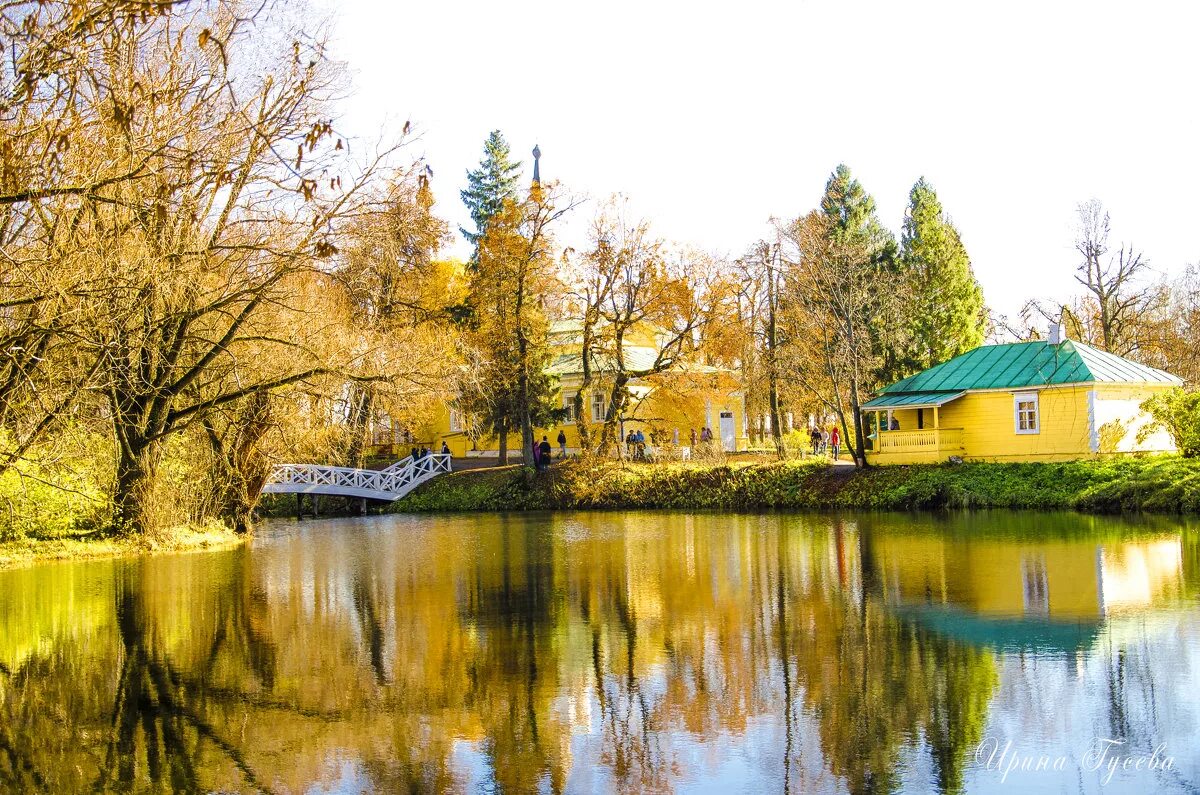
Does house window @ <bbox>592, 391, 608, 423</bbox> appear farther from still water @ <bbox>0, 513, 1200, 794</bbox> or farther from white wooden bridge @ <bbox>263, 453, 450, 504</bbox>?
still water @ <bbox>0, 513, 1200, 794</bbox>

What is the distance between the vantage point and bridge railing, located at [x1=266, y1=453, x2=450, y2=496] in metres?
40.1

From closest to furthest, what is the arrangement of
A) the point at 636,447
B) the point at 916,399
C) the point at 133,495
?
1. the point at 133,495
2. the point at 916,399
3. the point at 636,447

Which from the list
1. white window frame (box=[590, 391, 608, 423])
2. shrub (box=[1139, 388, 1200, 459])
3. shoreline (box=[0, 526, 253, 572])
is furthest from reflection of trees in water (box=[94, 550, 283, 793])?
white window frame (box=[590, 391, 608, 423])

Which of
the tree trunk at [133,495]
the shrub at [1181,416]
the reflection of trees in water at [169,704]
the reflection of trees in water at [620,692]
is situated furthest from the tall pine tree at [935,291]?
the reflection of trees in water at [169,704]

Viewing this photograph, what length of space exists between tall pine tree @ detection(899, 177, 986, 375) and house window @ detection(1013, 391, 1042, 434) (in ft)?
53.1

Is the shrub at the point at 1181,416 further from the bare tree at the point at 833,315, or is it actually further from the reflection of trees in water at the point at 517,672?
the reflection of trees in water at the point at 517,672

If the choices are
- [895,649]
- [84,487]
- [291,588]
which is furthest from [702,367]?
[895,649]

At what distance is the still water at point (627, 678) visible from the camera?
22.2 ft

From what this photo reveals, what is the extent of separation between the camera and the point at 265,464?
28.9 m

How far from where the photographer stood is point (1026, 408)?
3494 centimetres

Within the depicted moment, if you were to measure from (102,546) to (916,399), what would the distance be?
24637 mm

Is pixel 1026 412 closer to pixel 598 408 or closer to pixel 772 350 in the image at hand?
pixel 772 350

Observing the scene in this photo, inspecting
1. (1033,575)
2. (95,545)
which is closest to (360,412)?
(95,545)

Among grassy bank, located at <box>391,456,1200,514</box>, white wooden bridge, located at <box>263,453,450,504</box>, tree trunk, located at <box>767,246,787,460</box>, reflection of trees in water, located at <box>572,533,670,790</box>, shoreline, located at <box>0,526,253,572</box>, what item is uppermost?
tree trunk, located at <box>767,246,787,460</box>
